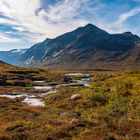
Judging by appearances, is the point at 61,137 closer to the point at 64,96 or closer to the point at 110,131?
the point at 110,131

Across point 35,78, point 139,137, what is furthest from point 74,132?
point 35,78

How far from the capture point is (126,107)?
3391 cm

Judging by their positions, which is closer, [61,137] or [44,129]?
[61,137]

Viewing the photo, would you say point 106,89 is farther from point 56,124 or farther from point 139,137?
point 139,137

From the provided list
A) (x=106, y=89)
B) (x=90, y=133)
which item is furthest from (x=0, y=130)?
(x=106, y=89)

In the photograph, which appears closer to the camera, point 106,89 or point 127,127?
point 127,127

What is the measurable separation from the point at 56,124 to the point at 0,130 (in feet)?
15.4

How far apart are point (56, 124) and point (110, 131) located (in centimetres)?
565

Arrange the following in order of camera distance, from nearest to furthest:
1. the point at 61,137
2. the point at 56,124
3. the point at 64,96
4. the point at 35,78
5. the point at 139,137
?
the point at 139,137, the point at 61,137, the point at 56,124, the point at 64,96, the point at 35,78

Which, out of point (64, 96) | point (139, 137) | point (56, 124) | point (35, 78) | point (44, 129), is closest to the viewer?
point (139, 137)

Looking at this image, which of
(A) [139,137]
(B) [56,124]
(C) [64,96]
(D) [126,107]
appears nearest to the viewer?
(A) [139,137]

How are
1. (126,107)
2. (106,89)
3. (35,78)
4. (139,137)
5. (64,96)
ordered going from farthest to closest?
(35,78) → (64,96) → (106,89) → (126,107) → (139,137)

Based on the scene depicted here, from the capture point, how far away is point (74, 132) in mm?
23047

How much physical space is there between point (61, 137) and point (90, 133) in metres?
2.08
